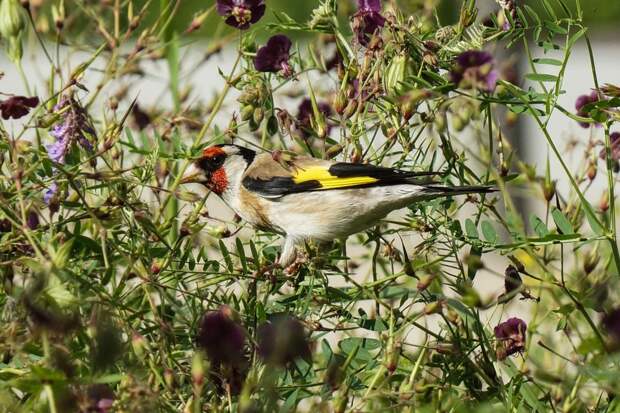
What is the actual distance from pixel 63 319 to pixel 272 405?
0.34 metres

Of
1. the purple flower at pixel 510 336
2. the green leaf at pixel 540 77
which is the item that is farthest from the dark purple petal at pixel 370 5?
the purple flower at pixel 510 336

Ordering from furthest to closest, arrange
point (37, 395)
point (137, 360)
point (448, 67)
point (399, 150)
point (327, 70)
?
point (327, 70) < point (399, 150) < point (448, 67) < point (137, 360) < point (37, 395)

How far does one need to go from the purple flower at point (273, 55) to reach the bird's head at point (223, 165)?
0.76m

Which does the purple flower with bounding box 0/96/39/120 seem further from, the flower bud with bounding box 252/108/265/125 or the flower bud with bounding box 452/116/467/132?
the flower bud with bounding box 452/116/467/132

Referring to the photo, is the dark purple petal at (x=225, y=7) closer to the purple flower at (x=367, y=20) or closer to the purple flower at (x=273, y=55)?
the purple flower at (x=273, y=55)

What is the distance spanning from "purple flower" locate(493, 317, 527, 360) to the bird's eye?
1.39 meters

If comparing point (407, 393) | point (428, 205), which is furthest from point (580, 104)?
point (407, 393)

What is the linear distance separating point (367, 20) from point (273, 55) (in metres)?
0.25

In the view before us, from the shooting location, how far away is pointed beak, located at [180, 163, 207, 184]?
3.03m

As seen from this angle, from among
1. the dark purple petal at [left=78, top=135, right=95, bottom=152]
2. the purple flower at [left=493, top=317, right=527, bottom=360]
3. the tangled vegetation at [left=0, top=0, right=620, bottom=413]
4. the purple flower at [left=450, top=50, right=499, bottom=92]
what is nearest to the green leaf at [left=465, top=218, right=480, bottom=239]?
the tangled vegetation at [left=0, top=0, right=620, bottom=413]

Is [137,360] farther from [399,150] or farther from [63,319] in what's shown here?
[399,150]

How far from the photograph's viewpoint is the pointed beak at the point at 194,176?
3.03m

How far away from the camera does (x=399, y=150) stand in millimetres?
2914

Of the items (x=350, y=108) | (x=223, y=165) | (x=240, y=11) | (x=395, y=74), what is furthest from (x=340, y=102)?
(x=223, y=165)
